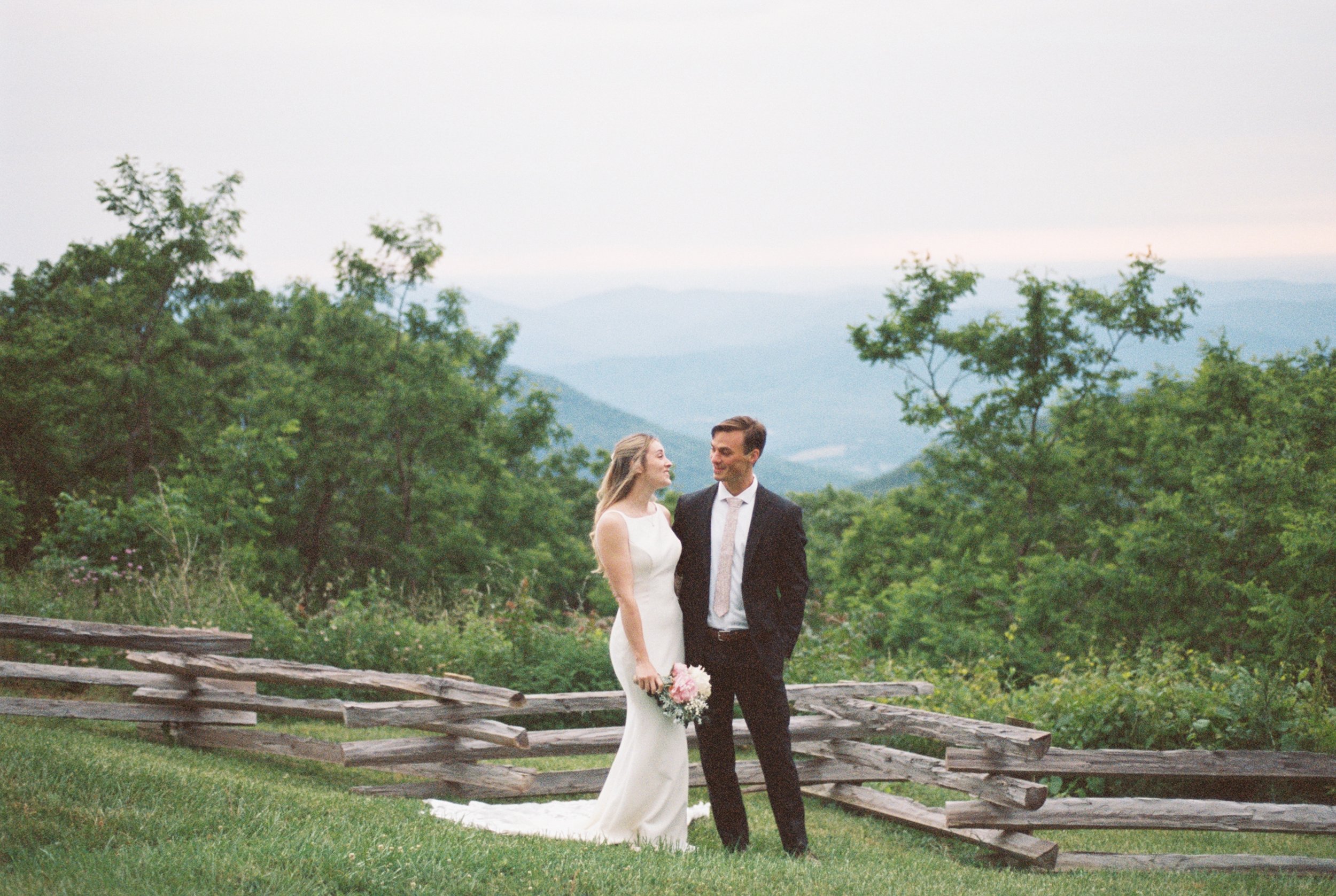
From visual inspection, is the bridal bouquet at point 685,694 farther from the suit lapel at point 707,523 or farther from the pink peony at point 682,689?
the suit lapel at point 707,523

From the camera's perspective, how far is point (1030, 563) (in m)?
19.8

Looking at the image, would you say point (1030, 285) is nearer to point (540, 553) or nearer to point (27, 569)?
point (540, 553)

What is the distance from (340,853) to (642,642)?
79.6 inches

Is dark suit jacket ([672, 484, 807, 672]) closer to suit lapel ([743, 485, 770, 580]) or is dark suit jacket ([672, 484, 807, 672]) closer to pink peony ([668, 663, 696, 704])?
suit lapel ([743, 485, 770, 580])

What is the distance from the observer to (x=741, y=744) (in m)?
8.45

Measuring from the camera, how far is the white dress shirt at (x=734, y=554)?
19.9 feet

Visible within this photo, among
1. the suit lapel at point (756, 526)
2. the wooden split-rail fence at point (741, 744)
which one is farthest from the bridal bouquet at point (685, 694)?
the wooden split-rail fence at point (741, 744)

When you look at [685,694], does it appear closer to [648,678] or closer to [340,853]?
[648,678]

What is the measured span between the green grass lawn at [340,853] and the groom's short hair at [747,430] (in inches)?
88.9

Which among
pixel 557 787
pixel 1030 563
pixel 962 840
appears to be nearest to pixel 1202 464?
pixel 1030 563

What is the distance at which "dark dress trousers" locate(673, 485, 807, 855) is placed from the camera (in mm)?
5992

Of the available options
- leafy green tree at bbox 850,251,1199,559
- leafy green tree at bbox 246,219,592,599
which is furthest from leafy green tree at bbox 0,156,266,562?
leafy green tree at bbox 850,251,1199,559

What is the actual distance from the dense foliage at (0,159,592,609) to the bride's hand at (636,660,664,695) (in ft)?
40.9

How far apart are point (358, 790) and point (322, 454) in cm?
2022
